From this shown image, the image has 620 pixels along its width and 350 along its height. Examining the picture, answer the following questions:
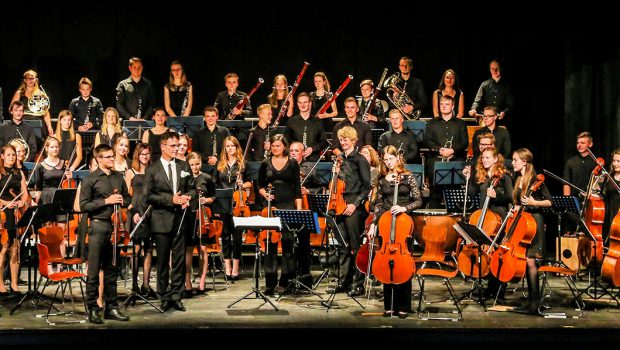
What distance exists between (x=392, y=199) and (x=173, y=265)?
2.07m

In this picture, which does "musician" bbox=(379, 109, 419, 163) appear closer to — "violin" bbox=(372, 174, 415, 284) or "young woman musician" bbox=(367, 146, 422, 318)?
"young woman musician" bbox=(367, 146, 422, 318)

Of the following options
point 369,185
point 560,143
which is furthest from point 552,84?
point 369,185

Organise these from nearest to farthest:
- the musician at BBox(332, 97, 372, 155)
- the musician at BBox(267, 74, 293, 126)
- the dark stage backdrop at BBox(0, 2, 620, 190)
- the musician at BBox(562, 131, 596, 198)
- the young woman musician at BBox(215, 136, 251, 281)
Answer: the young woman musician at BBox(215, 136, 251, 281) → the musician at BBox(562, 131, 596, 198) → the musician at BBox(332, 97, 372, 155) → the musician at BBox(267, 74, 293, 126) → the dark stage backdrop at BBox(0, 2, 620, 190)

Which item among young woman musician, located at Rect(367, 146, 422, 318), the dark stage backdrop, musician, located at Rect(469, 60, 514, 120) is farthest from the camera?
the dark stage backdrop

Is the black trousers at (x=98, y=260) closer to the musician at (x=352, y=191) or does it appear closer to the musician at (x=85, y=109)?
the musician at (x=352, y=191)

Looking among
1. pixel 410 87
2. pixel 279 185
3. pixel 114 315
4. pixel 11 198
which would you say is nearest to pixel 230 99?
pixel 410 87

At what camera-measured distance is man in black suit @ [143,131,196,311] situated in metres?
7.54

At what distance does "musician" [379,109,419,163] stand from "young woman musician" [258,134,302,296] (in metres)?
2.13

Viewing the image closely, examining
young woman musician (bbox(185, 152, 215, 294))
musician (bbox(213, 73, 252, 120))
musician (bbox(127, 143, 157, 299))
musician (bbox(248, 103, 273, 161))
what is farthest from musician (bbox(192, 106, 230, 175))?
young woman musician (bbox(185, 152, 215, 294))

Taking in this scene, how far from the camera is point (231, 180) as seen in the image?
9430 millimetres

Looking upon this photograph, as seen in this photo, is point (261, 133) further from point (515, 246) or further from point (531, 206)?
point (515, 246)

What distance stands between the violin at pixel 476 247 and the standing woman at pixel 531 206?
0.73 feet
